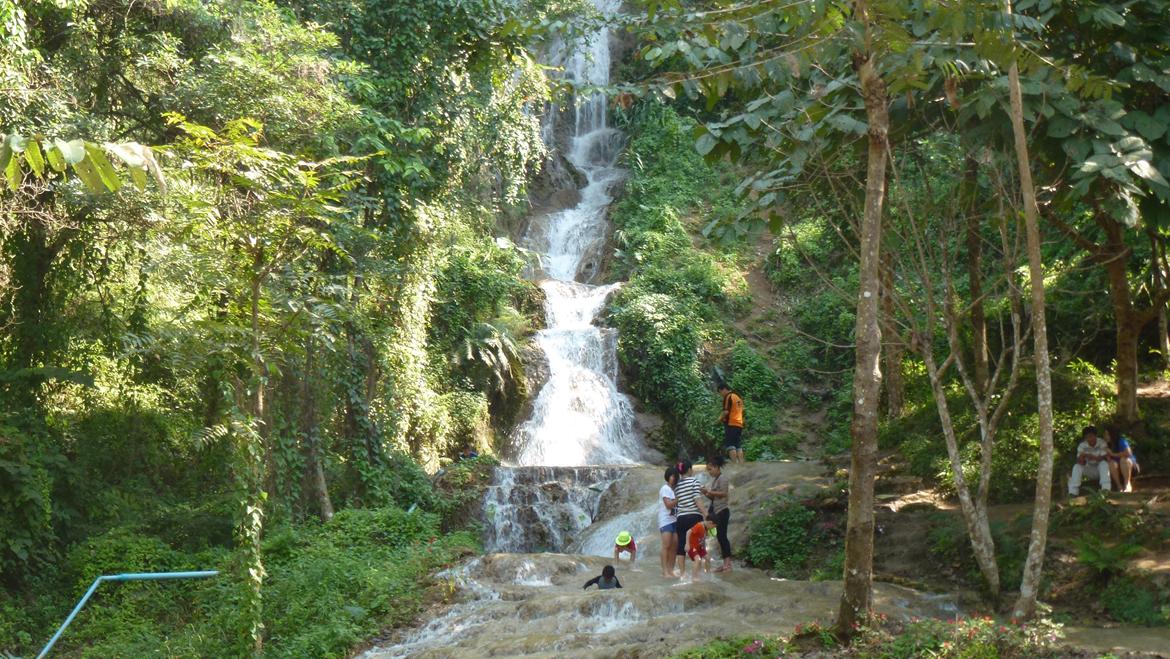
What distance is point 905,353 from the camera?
692 inches

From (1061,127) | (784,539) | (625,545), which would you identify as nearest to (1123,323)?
(1061,127)

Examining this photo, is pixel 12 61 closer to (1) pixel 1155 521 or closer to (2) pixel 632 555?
(2) pixel 632 555

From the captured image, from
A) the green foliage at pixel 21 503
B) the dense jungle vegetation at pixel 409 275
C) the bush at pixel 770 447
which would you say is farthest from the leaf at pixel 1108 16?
the bush at pixel 770 447

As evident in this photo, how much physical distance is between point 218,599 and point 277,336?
343cm

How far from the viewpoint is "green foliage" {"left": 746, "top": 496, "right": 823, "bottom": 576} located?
1192 cm

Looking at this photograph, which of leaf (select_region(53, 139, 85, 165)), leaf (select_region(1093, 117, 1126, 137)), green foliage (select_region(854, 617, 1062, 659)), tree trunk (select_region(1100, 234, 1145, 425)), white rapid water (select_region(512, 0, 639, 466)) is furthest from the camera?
white rapid water (select_region(512, 0, 639, 466))

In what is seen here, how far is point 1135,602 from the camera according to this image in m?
8.54

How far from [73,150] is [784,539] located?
35.8 feet

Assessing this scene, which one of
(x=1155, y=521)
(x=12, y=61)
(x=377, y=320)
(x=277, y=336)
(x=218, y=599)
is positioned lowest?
(x=218, y=599)

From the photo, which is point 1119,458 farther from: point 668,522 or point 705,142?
point 705,142

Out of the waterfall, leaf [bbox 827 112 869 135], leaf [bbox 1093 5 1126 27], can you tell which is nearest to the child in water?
the waterfall

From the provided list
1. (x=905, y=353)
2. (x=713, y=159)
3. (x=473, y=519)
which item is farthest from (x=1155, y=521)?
(x=473, y=519)

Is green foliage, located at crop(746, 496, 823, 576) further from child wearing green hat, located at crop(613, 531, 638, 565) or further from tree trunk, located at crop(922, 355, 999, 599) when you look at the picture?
tree trunk, located at crop(922, 355, 999, 599)

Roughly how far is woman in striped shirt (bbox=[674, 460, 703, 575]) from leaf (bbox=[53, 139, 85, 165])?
8.59 m
